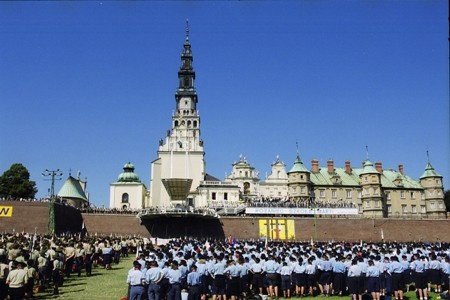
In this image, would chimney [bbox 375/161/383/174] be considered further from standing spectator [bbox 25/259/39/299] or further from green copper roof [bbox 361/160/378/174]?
standing spectator [bbox 25/259/39/299]

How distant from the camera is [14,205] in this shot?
168ft

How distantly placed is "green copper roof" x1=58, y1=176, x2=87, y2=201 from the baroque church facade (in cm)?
1133

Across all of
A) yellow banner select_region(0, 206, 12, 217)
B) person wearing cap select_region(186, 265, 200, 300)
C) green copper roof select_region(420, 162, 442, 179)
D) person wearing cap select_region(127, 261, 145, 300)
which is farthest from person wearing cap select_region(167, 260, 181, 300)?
green copper roof select_region(420, 162, 442, 179)

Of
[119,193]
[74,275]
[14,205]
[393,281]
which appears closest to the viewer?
[393,281]

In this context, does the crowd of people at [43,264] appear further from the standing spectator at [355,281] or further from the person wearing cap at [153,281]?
the standing spectator at [355,281]

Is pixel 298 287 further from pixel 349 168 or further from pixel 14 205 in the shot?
pixel 349 168

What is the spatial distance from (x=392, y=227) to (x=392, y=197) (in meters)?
21.2

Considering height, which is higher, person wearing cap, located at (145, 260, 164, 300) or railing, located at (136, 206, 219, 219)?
railing, located at (136, 206, 219, 219)

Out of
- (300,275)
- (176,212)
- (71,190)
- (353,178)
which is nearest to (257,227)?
(176,212)

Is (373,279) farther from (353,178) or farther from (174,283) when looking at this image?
(353,178)

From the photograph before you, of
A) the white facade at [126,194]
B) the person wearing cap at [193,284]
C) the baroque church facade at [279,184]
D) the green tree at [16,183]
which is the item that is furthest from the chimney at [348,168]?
the person wearing cap at [193,284]

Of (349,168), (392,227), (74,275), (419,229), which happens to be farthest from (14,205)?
(349,168)

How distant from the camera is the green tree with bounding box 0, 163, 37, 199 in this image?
70.2 metres

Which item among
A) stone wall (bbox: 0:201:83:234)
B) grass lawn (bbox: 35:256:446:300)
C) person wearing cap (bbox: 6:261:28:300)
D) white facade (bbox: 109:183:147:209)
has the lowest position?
grass lawn (bbox: 35:256:446:300)
